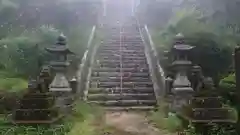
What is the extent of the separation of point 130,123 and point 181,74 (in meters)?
2.89

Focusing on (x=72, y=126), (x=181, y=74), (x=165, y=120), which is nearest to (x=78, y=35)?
(x=181, y=74)

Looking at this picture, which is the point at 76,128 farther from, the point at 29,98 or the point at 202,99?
the point at 202,99

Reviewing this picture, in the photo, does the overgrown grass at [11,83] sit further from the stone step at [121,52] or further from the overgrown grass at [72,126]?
the stone step at [121,52]

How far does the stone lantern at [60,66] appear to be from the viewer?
476 inches

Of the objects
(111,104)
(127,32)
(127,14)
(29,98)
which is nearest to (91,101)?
(111,104)

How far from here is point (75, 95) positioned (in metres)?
12.9

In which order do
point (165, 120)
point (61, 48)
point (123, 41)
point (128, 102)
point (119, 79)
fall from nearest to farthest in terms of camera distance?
point (165, 120) → point (61, 48) → point (128, 102) → point (119, 79) → point (123, 41)

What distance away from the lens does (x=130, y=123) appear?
36.1 feet

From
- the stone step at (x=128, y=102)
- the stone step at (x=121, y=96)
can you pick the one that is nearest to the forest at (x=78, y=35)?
the stone step at (x=121, y=96)

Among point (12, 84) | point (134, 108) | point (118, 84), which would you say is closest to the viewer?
point (12, 84)

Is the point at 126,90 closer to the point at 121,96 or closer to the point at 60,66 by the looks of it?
the point at 121,96

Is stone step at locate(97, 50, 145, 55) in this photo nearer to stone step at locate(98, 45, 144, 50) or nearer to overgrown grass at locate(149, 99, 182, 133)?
stone step at locate(98, 45, 144, 50)

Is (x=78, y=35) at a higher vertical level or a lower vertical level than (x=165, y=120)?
higher

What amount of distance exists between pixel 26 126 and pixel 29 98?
837mm
